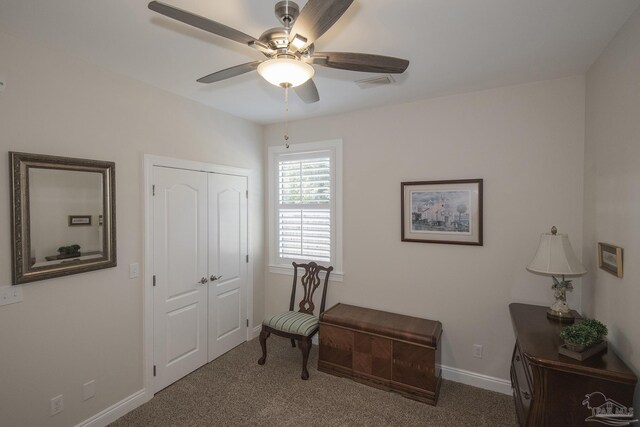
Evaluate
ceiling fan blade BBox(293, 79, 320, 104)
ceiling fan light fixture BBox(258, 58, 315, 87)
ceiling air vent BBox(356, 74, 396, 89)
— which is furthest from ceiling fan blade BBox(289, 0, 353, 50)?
ceiling air vent BBox(356, 74, 396, 89)

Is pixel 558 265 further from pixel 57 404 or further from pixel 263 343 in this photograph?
pixel 57 404

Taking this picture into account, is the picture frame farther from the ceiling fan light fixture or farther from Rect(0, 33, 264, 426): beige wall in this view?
Rect(0, 33, 264, 426): beige wall

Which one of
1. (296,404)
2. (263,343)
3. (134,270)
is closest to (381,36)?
(134,270)

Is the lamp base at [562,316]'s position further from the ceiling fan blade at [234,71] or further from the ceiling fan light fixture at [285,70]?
the ceiling fan blade at [234,71]

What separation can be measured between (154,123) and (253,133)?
132 cm

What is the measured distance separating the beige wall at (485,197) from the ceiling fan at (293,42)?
1.57 metres

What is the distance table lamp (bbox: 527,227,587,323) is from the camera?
211 cm

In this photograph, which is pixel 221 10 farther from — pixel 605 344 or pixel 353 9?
pixel 605 344

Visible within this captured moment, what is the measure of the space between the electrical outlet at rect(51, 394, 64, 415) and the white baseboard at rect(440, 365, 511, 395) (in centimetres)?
313

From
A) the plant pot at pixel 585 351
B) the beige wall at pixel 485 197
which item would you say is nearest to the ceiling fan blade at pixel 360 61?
the beige wall at pixel 485 197

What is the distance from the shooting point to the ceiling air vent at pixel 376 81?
99.0 inches

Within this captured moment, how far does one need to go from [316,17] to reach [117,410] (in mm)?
3121

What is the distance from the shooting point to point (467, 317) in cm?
289

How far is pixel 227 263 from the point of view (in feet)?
11.5
